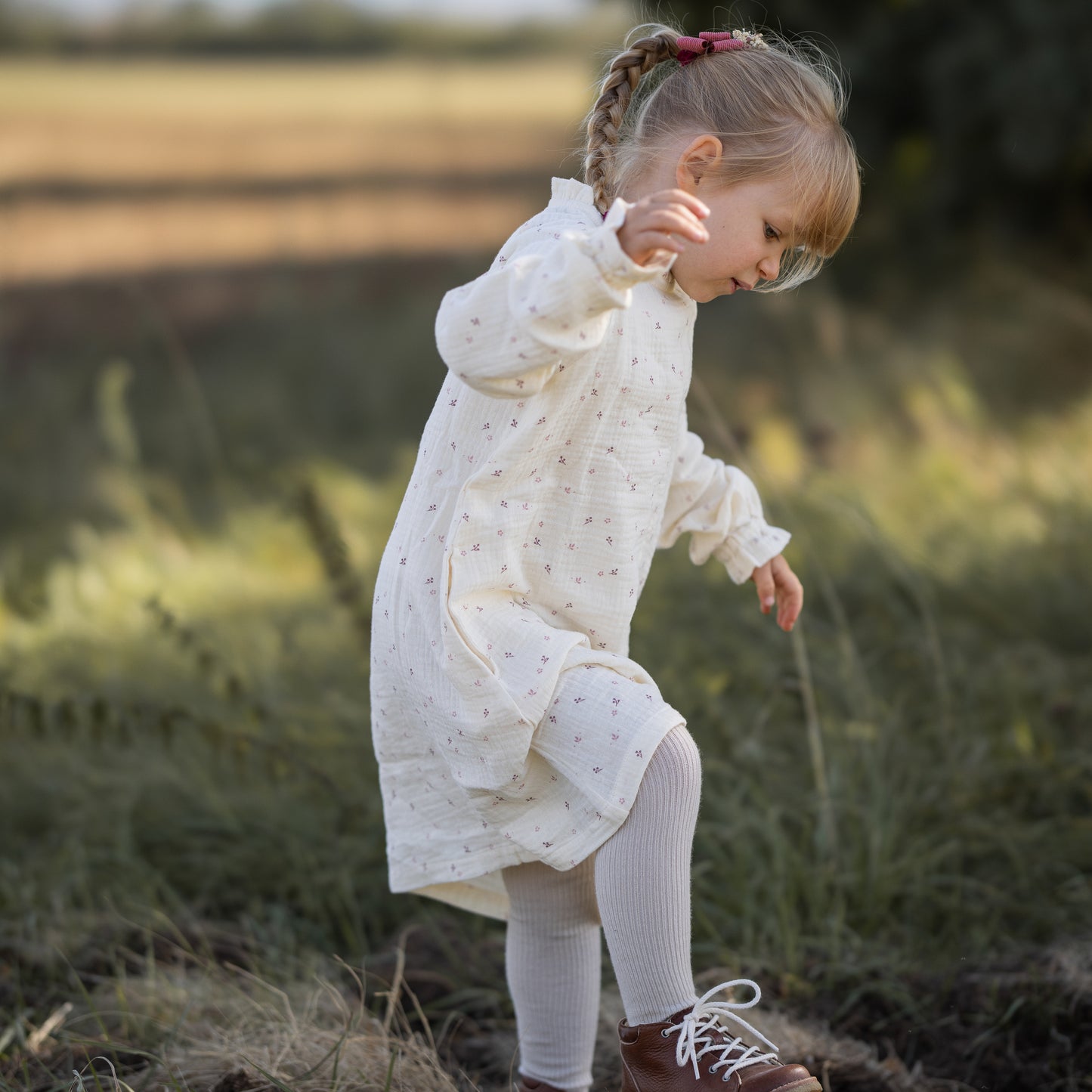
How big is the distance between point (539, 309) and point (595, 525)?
15.1 inches

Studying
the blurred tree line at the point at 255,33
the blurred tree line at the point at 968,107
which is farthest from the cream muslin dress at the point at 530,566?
the blurred tree line at the point at 255,33

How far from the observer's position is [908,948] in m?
2.36

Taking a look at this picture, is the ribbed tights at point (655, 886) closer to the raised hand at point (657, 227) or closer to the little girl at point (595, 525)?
the little girl at point (595, 525)

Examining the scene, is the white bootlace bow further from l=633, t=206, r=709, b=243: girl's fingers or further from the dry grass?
l=633, t=206, r=709, b=243: girl's fingers

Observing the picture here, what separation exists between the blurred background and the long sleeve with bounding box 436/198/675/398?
45 centimetres

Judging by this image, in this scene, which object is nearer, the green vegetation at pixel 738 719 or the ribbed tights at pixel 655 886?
the ribbed tights at pixel 655 886

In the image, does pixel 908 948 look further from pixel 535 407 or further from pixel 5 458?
pixel 5 458

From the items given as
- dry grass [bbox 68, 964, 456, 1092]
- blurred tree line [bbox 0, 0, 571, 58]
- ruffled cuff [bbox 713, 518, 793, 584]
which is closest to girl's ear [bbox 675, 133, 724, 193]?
ruffled cuff [bbox 713, 518, 793, 584]

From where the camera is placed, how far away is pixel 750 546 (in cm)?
199

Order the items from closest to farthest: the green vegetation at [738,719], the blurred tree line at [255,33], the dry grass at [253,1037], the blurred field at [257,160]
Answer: the dry grass at [253,1037]
the green vegetation at [738,719]
the blurred field at [257,160]
the blurred tree line at [255,33]

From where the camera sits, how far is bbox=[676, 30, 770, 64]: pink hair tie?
172 centimetres

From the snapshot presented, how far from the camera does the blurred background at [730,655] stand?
2.24m

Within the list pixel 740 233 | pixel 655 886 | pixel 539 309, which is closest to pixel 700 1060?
pixel 655 886

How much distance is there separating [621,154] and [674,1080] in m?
1.18
